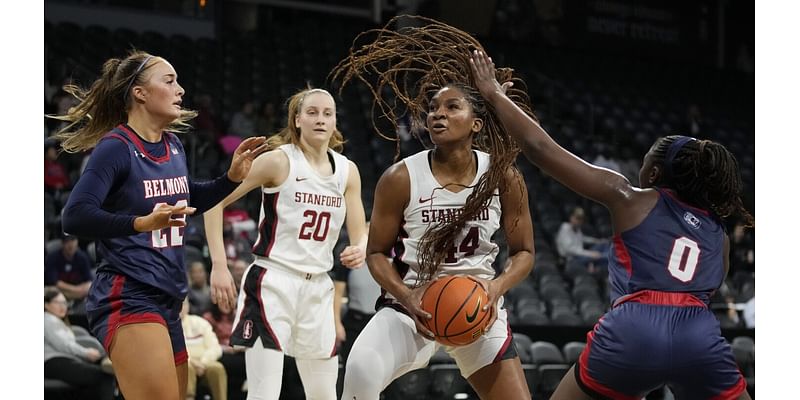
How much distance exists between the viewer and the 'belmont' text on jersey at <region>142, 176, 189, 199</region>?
3951mm

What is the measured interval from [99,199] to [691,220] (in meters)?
2.23

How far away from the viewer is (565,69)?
780 inches

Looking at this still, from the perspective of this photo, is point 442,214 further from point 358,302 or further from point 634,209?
point 358,302

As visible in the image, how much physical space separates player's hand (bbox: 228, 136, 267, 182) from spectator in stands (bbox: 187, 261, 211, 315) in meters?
4.04

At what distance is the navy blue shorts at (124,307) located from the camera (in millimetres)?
3828

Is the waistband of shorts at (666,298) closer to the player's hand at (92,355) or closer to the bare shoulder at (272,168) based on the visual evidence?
the bare shoulder at (272,168)

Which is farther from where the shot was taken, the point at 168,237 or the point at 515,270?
the point at 515,270

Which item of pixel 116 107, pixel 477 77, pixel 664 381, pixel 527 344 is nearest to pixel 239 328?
pixel 116 107

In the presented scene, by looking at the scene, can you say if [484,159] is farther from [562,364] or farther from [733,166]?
[562,364]

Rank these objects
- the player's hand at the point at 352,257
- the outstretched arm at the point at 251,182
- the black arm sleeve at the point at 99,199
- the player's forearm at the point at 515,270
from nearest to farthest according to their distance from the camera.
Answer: the black arm sleeve at the point at 99,199 → the player's forearm at the point at 515,270 → the player's hand at the point at 352,257 → the outstretched arm at the point at 251,182

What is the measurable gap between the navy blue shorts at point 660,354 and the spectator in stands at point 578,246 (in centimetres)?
876

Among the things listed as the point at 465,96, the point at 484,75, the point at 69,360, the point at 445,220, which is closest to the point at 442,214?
the point at 445,220

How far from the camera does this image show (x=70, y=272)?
8.41m

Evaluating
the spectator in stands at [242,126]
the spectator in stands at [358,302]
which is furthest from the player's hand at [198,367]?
the spectator in stands at [242,126]
